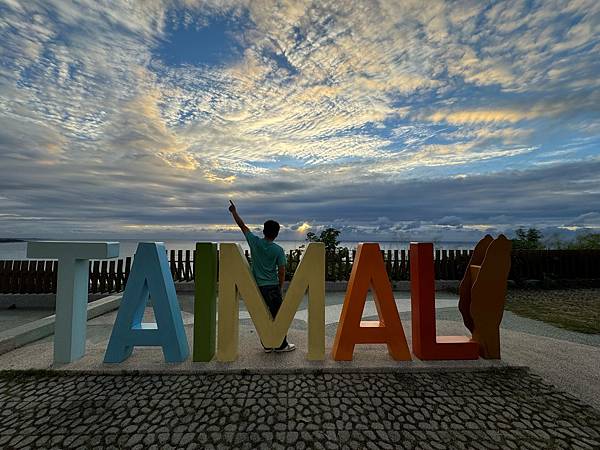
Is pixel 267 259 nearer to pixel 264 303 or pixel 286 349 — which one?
pixel 264 303

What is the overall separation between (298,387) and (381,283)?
195cm

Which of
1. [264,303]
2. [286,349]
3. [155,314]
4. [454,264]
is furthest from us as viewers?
[454,264]

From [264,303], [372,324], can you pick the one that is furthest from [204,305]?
[372,324]

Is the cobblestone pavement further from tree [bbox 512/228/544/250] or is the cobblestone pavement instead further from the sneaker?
tree [bbox 512/228/544/250]

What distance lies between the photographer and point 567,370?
424 cm

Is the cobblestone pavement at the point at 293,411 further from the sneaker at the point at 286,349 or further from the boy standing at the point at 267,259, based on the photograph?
the boy standing at the point at 267,259

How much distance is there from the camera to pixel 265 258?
15.1 ft

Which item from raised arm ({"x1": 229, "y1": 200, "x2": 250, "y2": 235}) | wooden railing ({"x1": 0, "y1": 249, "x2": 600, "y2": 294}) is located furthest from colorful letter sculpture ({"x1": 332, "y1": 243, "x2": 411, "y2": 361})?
wooden railing ({"x1": 0, "y1": 249, "x2": 600, "y2": 294})

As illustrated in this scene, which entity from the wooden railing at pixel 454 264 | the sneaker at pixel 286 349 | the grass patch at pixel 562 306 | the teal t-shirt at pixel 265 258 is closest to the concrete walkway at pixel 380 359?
the sneaker at pixel 286 349

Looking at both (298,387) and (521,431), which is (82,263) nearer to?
(298,387)

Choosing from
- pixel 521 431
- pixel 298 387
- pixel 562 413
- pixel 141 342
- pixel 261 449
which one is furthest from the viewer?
pixel 141 342

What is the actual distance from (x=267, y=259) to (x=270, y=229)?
49cm

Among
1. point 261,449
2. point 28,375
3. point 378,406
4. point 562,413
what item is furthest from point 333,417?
point 28,375

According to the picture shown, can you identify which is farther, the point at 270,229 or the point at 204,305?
the point at 270,229
